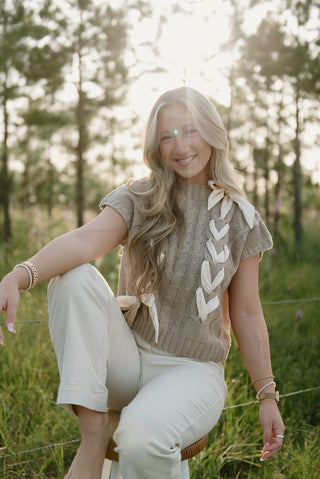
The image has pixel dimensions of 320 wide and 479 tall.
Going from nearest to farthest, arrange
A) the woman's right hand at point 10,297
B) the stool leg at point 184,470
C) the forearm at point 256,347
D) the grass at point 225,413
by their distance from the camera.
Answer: the woman's right hand at point 10,297
the stool leg at point 184,470
the forearm at point 256,347
the grass at point 225,413

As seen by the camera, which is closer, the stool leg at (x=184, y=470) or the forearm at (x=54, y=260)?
the forearm at (x=54, y=260)

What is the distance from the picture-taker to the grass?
2217mm

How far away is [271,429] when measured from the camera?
1806 millimetres

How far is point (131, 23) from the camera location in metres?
8.05

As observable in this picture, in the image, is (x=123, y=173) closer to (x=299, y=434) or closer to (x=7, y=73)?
(x=7, y=73)

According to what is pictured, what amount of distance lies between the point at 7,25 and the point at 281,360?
265 inches

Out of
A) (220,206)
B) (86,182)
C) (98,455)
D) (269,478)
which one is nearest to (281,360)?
(269,478)

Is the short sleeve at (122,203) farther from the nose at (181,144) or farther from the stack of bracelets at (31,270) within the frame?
the stack of bracelets at (31,270)

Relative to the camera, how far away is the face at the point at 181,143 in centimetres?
189

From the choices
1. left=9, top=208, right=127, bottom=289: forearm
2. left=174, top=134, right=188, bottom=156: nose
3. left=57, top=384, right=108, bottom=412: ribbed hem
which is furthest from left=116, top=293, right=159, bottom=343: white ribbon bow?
left=174, top=134, right=188, bottom=156: nose

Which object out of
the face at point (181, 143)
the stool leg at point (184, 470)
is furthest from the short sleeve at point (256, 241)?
the stool leg at point (184, 470)

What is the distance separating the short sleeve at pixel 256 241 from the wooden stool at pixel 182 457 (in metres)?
0.67

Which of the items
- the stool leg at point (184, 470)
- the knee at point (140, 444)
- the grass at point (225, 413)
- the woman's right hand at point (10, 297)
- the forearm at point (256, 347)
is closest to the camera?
the knee at point (140, 444)

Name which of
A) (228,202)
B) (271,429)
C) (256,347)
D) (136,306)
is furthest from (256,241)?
(271,429)
